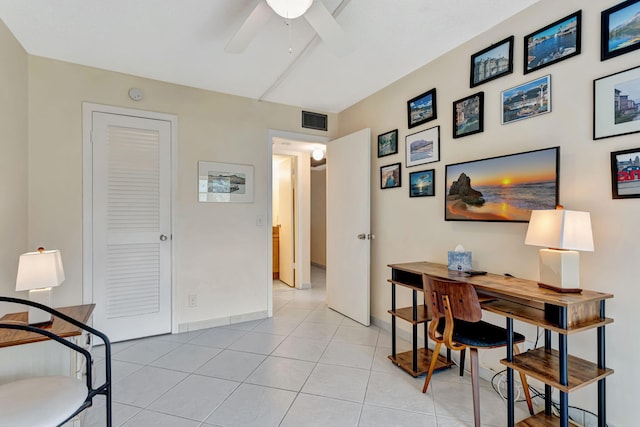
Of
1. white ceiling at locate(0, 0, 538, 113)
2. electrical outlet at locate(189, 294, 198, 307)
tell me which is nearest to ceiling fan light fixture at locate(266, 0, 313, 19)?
white ceiling at locate(0, 0, 538, 113)

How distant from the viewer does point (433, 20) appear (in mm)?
1998

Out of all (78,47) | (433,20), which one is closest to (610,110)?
(433,20)

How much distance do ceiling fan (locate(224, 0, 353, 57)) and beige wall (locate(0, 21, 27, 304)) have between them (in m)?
1.54

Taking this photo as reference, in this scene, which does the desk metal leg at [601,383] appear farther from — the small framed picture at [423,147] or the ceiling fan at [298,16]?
the ceiling fan at [298,16]

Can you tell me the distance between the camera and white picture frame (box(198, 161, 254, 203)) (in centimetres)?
310

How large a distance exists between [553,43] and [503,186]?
2.80 feet

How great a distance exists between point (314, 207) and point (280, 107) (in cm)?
402

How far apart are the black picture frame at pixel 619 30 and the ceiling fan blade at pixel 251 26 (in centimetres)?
175

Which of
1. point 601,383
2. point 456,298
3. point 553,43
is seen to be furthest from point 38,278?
point 553,43

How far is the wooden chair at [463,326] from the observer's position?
5.41 ft

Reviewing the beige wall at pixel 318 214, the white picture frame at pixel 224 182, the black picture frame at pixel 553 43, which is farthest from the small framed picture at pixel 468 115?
the beige wall at pixel 318 214

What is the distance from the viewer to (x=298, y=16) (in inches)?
64.7

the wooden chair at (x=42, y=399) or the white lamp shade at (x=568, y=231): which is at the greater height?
the white lamp shade at (x=568, y=231)

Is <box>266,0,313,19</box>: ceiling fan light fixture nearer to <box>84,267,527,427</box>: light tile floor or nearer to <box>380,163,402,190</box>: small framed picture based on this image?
A: <box>380,163,402,190</box>: small framed picture
